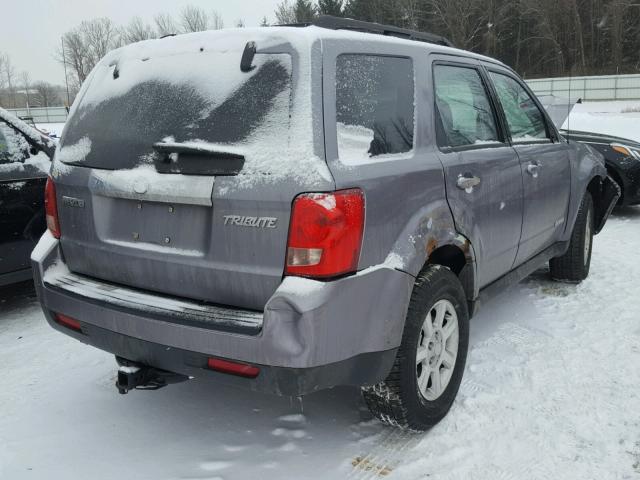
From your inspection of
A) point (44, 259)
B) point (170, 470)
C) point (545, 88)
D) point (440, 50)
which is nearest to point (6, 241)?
point (44, 259)

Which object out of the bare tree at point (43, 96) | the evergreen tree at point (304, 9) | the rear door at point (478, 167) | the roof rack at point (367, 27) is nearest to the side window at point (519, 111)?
the rear door at point (478, 167)

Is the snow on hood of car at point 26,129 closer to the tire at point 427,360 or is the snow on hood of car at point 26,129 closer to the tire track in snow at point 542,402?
the tire at point 427,360

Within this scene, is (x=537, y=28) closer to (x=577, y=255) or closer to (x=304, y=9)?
(x=304, y=9)

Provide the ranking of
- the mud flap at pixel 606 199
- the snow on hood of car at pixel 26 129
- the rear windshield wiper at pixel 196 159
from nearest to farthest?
the rear windshield wiper at pixel 196 159 < the snow on hood of car at pixel 26 129 < the mud flap at pixel 606 199

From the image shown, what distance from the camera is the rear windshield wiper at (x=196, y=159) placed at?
2.20 m

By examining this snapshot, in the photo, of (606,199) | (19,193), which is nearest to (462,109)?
(606,199)

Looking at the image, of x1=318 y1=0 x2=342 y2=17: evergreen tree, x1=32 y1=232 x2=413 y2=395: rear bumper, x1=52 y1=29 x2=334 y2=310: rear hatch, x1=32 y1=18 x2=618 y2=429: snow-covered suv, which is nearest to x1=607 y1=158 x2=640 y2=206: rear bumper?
x1=32 y1=18 x2=618 y2=429: snow-covered suv

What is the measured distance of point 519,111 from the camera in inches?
157

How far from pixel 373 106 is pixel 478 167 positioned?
0.89 metres

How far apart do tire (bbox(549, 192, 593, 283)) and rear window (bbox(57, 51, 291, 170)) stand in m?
3.48

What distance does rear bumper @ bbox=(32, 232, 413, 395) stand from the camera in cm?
208

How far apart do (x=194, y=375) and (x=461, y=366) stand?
55.5 inches

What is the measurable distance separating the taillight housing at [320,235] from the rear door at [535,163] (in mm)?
1933

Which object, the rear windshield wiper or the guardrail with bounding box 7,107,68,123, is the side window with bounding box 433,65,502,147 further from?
the guardrail with bounding box 7,107,68,123
